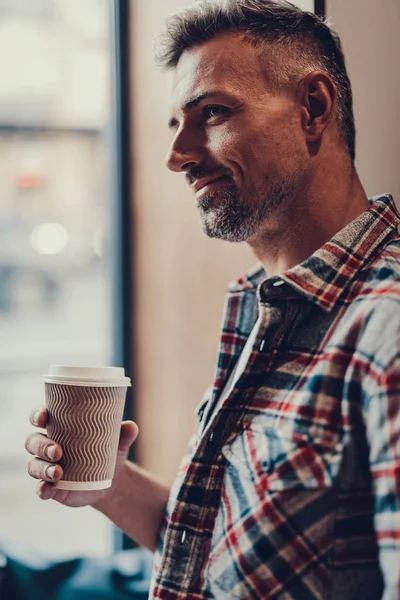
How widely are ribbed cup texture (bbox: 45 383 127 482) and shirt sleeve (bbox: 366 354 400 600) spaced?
16.4 inches

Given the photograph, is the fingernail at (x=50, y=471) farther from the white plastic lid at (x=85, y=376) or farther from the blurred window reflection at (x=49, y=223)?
the blurred window reflection at (x=49, y=223)

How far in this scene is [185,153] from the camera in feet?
4.16

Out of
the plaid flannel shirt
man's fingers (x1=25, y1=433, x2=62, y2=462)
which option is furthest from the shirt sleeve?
man's fingers (x1=25, y1=433, x2=62, y2=462)

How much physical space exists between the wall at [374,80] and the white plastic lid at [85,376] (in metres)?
0.64

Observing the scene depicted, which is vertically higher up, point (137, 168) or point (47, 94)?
point (47, 94)

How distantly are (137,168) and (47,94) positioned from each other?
0.39m

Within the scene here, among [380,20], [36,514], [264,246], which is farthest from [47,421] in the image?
[36,514]

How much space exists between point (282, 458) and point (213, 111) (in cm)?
62

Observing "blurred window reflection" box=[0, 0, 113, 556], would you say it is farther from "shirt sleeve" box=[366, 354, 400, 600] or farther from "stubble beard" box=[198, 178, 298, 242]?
"shirt sleeve" box=[366, 354, 400, 600]

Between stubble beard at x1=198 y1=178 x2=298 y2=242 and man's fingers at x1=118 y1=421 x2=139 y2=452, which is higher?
stubble beard at x1=198 y1=178 x2=298 y2=242

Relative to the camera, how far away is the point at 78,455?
3.67 feet

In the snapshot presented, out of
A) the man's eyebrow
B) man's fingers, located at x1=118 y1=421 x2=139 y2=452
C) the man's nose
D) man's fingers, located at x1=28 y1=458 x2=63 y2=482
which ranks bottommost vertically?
man's fingers, located at x1=28 y1=458 x2=63 y2=482

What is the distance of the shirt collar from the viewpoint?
1.07 m

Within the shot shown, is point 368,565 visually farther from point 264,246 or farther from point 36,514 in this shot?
point 36,514
